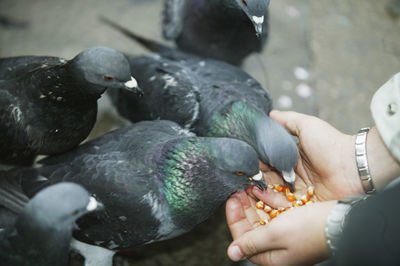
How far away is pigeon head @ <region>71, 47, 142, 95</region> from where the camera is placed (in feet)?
8.70

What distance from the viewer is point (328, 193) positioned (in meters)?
3.16

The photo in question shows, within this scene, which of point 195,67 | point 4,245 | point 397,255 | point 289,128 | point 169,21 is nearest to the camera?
point 397,255

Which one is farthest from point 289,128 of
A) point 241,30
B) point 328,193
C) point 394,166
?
point 241,30

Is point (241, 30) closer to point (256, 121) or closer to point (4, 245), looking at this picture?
point (256, 121)

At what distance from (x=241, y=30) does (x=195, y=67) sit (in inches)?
24.5

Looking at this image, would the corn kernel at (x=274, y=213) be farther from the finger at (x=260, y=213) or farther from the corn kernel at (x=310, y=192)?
the corn kernel at (x=310, y=192)

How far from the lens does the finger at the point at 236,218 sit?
3.04 meters

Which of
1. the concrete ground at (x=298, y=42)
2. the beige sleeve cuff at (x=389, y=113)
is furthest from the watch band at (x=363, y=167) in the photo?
the concrete ground at (x=298, y=42)

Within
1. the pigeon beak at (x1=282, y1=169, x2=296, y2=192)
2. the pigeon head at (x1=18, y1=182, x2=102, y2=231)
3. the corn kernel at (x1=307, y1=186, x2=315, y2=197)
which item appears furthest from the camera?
the corn kernel at (x1=307, y1=186, x2=315, y2=197)

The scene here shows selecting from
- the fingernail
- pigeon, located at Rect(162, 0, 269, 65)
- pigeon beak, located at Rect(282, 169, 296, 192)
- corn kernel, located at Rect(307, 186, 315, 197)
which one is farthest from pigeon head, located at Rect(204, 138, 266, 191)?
pigeon, located at Rect(162, 0, 269, 65)

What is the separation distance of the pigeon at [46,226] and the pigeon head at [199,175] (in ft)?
2.19

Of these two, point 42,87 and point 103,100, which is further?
point 103,100

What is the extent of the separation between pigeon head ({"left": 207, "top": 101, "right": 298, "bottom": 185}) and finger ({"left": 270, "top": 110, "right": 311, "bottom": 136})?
0.26 metres

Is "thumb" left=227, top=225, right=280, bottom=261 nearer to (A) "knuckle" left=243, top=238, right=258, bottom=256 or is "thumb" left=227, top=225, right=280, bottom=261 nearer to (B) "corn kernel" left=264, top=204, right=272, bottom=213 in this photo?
(A) "knuckle" left=243, top=238, right=258, bottom=256
